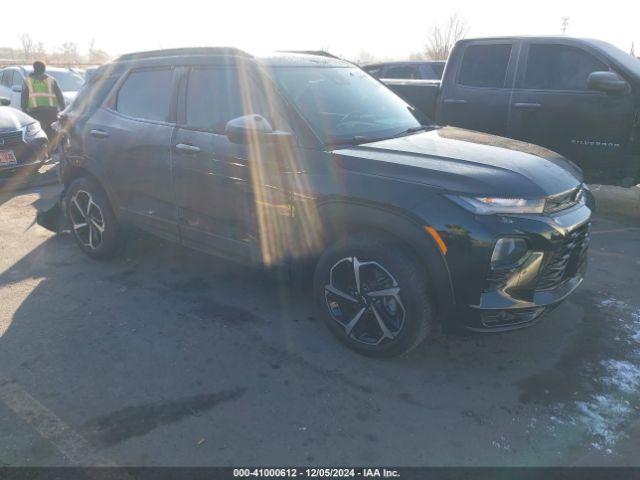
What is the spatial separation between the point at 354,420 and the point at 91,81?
4.05 m

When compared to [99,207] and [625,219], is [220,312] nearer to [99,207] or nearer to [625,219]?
[99,207]

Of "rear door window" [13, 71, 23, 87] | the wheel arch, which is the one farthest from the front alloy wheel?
"rear door window" [13, 71, 23, 87]

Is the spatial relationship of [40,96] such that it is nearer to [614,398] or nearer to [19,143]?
[19,143]

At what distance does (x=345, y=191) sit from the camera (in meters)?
3.08

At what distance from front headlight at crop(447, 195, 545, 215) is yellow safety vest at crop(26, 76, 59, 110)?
30.5ft

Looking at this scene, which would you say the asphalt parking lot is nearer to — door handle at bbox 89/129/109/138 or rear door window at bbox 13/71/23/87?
door handle at bbox 89/129/109/138

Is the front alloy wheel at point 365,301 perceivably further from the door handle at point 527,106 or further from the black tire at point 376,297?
the door handle at point 527,106

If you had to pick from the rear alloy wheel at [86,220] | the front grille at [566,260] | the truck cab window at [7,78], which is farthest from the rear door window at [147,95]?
the truck cab window at [7,78]

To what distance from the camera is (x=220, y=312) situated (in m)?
3.91

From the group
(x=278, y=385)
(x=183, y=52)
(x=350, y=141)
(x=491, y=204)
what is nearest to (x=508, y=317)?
(x=491, y=204)

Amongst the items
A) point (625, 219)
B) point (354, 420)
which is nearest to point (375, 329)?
point (354, 420)

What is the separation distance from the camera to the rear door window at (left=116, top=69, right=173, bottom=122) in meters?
4.11

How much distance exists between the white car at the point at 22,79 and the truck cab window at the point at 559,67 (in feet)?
34.9

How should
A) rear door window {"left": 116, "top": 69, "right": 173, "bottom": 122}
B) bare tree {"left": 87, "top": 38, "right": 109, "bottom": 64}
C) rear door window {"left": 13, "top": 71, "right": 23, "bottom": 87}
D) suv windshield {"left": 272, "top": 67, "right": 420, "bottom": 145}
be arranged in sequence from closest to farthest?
suv windshield {"left": 272, "top": 67, "right": 420, "bottom": 145} < rear door window {"left": 116, "top": 69, "right": 173, "bottom": 122} < rear door window {"left": 13, "top": 71, "right": 23, "bottom": 87} < bare tree {"left": 87, "top": 38, "right": 109, "bottom": 64}
